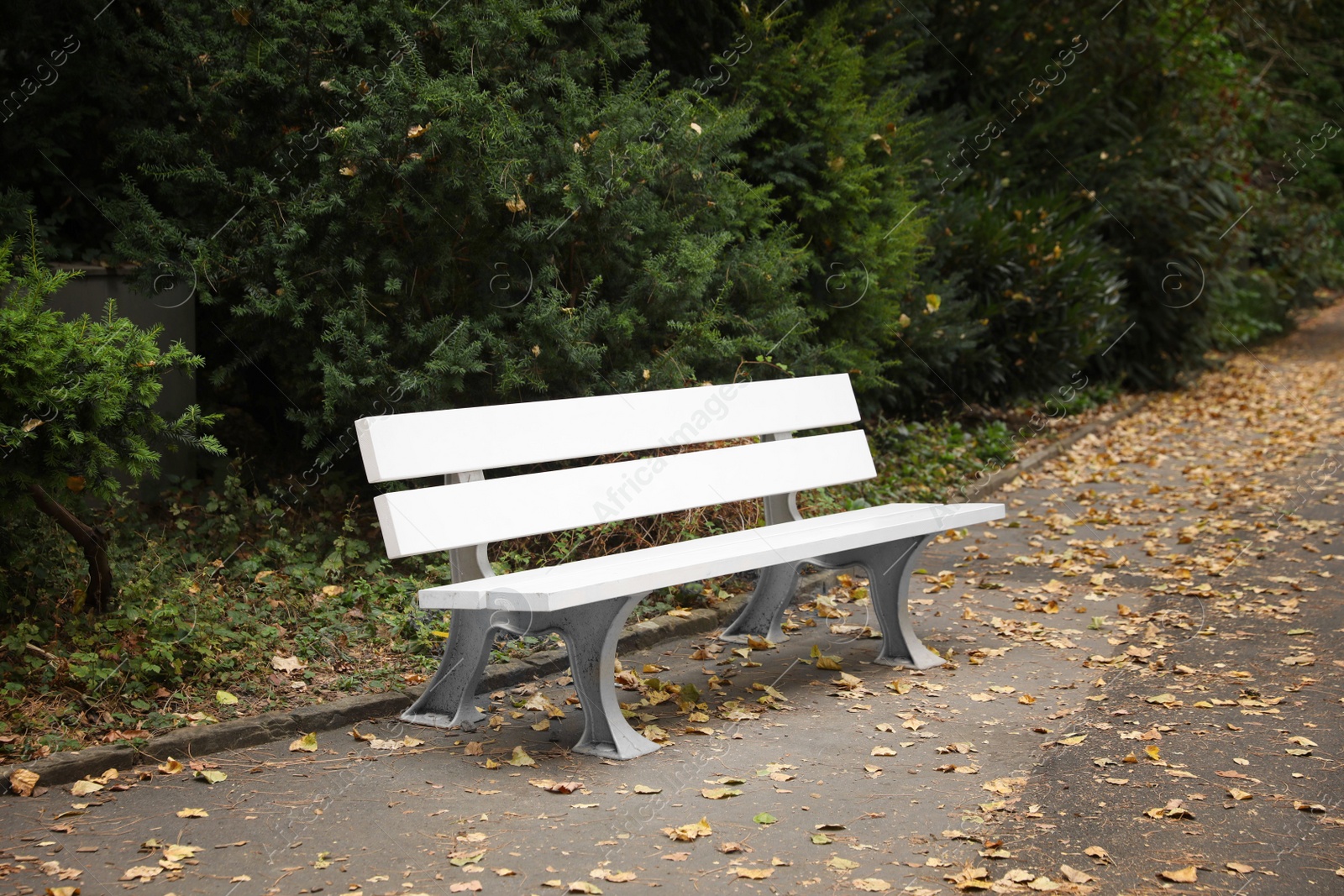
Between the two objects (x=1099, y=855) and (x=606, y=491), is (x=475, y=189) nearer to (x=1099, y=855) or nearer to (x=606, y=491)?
(x=606, y=491)

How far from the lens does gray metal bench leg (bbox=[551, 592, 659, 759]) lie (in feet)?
12.6

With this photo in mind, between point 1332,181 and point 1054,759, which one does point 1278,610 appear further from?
point 1332,181

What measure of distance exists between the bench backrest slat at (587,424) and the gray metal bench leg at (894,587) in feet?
2.41

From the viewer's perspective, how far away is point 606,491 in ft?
14.8

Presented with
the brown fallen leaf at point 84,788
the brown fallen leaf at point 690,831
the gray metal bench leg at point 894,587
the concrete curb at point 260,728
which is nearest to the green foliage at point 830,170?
the gray metal bench leg at point 894,587

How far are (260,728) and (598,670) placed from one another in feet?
3.72

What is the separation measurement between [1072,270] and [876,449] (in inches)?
156

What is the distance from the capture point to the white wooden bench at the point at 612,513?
3.86m

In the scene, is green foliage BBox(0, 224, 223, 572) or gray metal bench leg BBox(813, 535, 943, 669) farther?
gray metal bench leg BBox(813, 535, 943, 669)

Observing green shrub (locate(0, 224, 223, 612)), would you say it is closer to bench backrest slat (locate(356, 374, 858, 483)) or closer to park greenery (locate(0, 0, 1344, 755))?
park greenery (locate(0, 0, 1344, 755))

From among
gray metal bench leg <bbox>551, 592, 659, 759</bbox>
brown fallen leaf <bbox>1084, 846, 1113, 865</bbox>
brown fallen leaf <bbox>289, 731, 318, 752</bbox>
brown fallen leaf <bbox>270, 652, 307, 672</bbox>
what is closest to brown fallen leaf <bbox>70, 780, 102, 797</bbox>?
brown fallen leaf <bbox>289, 731, 318, 752</bbox>

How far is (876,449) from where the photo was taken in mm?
9141

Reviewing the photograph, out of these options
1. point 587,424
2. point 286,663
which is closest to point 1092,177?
point 587,424

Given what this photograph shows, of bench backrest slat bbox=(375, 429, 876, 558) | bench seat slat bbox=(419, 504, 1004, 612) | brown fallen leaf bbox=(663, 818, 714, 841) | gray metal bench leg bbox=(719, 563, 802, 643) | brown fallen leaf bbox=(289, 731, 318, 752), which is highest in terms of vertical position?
bench backrest slat bbox=(375, 429, 876, 558)
